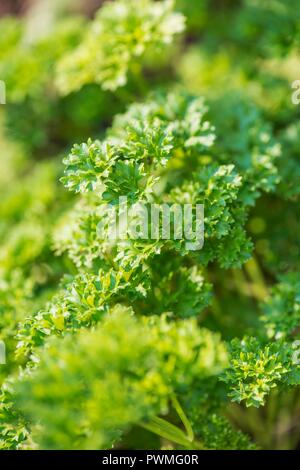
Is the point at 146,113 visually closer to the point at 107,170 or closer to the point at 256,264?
the point at 107,170

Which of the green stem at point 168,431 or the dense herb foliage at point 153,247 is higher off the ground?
the dense herb foliage at point 153,247

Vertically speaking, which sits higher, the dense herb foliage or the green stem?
the dense herb foliage

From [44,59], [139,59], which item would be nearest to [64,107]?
[44,59]

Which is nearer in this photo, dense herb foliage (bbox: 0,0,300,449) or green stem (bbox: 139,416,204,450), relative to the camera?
dense herb foliage (bbox: 0,0,300,449)

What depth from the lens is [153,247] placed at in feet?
6.25

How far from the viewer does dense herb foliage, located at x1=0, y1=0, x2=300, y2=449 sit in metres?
1.57

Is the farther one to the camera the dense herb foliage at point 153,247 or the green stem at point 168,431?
the green stem at point 168,431

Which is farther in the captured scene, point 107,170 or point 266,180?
point 266,180

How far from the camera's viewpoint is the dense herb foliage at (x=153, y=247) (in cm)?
157

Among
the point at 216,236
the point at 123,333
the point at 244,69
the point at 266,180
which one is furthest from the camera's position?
the point at 244,69

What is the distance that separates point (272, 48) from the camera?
279 centimetres

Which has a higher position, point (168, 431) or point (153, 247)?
point (153, 247)
